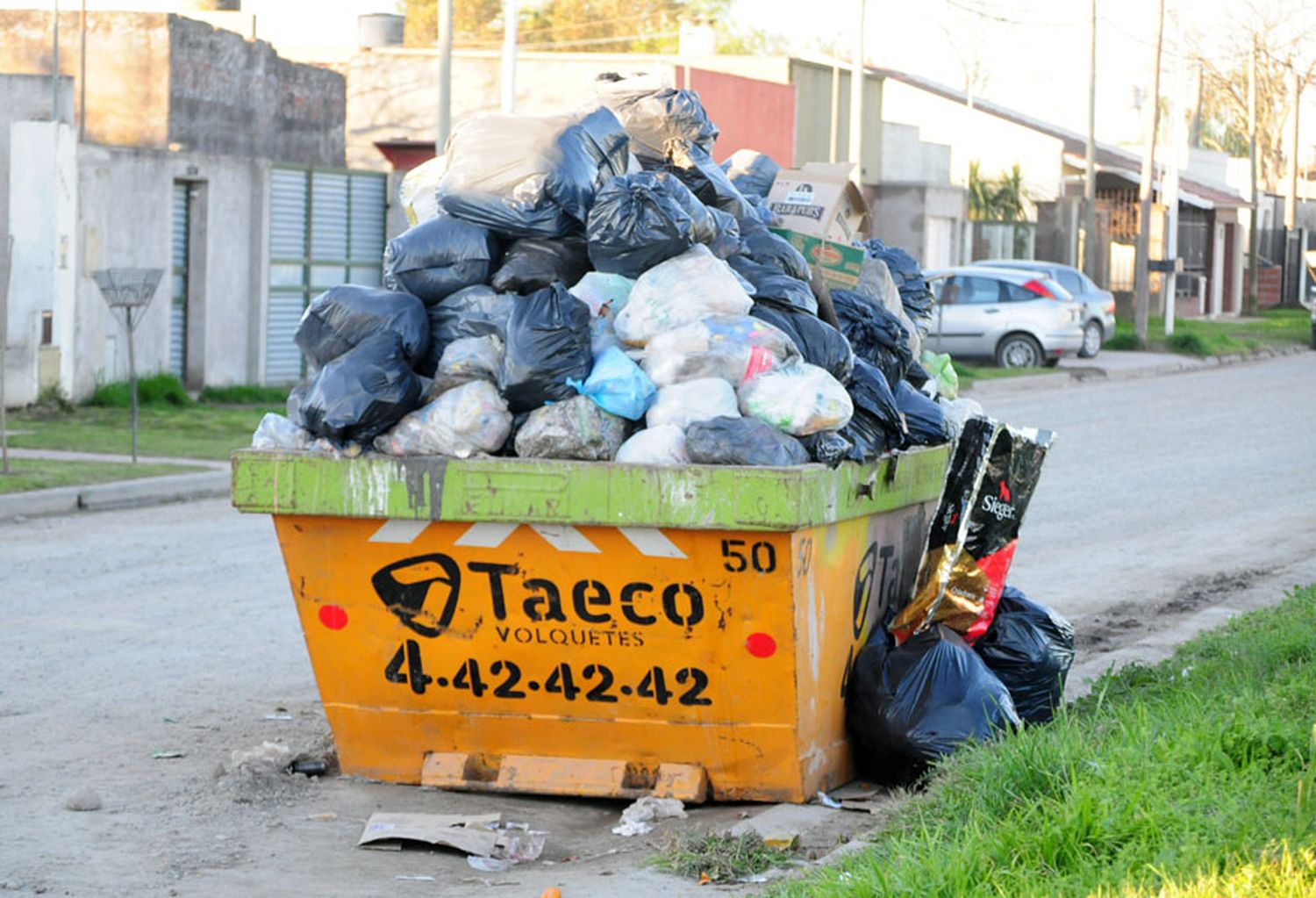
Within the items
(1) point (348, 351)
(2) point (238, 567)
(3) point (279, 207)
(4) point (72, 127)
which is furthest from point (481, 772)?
(3) point (279, 207)

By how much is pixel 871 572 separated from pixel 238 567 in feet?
16.4

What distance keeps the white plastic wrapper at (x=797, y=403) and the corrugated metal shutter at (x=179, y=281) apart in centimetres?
1504

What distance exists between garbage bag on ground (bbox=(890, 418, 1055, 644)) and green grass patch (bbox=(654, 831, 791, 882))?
4.15 ft

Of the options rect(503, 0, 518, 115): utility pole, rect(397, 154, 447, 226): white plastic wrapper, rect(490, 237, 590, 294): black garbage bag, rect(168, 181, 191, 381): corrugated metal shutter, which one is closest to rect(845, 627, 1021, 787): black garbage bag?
Answer: rect(490, 237, 590, 294): black garbage bag

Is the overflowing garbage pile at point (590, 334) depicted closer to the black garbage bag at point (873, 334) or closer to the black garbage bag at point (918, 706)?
the black garbage bag at point (873, 334)

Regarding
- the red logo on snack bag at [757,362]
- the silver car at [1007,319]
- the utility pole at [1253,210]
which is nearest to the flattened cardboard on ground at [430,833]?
the red logo on snack bag at [757,362]

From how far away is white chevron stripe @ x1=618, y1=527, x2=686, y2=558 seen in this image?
17.4 feet

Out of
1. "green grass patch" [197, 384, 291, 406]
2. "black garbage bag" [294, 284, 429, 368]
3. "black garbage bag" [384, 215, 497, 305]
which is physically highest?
"black garbage bag" [384, 215, 497, 305]

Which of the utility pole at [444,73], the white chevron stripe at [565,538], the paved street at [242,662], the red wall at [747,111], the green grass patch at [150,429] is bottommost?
the paved street at [242,662]

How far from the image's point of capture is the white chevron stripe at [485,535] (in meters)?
5.41

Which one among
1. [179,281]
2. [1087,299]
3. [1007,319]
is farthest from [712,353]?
[1087,299]

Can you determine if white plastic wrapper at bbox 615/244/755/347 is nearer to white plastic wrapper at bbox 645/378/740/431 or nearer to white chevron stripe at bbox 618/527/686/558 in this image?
white plastic wrapper at bbox 645/378/740/431

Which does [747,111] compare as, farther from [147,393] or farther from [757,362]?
[757,362]

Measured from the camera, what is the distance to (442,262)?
5.96 m
